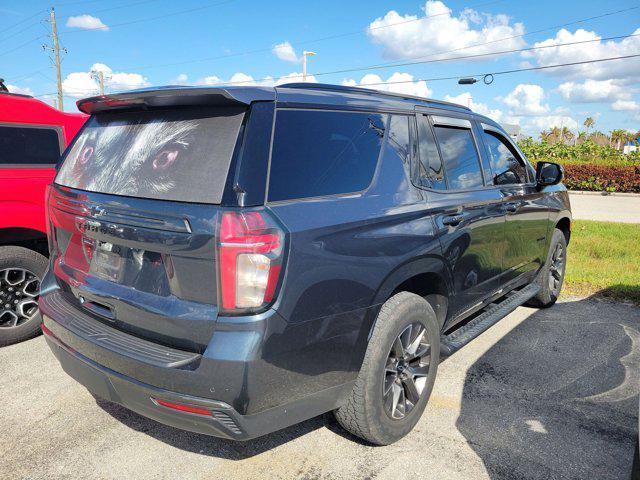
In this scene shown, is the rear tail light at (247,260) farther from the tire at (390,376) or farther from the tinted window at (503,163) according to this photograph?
the tinted window at (503,163)

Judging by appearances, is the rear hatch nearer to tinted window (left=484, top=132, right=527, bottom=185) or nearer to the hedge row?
Answer: tinted window (left=484, top=132, right=527, bottom=185)

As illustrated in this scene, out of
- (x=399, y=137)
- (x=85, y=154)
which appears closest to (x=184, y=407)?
(x=85, y=154)

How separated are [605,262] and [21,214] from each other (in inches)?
295

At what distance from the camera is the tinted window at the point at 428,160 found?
3.10 meters

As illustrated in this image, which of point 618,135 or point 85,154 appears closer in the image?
point 85,154

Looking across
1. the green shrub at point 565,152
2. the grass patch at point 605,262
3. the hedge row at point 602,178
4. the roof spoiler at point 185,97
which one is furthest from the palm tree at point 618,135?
the roof spoiler at point 185,97

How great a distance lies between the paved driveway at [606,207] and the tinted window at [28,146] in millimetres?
12309

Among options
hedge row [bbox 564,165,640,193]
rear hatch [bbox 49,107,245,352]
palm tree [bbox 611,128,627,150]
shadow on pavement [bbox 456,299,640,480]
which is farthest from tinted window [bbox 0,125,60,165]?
palm tree [bbox 611,128,627,150]

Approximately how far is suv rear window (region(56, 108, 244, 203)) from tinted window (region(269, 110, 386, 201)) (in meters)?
0.23

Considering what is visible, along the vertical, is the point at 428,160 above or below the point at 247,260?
above

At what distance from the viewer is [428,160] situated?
3182mm

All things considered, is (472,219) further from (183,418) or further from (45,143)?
(45,143)

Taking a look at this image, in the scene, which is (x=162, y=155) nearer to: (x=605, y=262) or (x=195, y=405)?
(x=195, y=405)

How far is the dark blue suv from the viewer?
208cm
